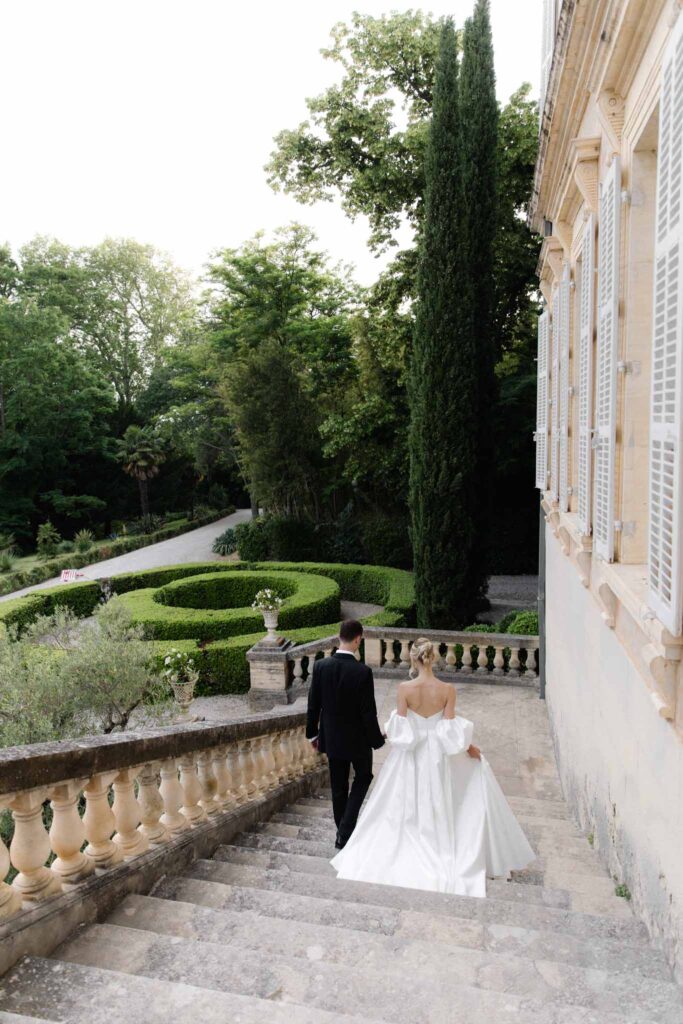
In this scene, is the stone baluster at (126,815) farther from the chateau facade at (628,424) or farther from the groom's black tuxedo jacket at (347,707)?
the chateau facade at (628,424)

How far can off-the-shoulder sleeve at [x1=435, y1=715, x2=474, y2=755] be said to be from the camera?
5188 mm

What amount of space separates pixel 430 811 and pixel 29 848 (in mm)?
2984

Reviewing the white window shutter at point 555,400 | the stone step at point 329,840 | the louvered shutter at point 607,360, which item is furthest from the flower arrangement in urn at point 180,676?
the louvered shutter at point 607,360

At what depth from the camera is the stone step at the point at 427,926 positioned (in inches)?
124

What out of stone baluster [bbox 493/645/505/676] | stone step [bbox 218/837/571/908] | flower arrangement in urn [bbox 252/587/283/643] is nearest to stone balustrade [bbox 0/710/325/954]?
stone step [bbox 218/837/571/908]

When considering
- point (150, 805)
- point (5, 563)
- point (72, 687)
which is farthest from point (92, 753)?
point (5, 563)

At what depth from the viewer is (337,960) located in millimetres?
3020

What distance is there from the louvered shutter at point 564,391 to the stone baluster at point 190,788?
384cm

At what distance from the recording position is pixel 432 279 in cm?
1542

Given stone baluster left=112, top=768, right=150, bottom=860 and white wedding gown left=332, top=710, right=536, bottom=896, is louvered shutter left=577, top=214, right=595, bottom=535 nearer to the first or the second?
white wedding gown left=332, top=710, right=536, bottom=896

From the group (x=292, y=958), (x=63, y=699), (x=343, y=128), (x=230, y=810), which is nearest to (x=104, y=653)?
(x=63, y=699)

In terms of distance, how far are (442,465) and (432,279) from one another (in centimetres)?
384

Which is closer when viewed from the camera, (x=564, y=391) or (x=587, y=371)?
(x=587, y=371)

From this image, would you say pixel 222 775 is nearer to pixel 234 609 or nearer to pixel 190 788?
pixel 190 788
